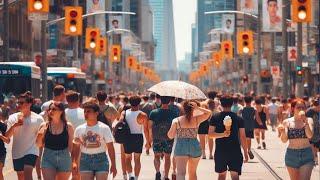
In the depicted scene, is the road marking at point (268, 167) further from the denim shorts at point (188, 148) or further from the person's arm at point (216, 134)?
the person's arm at point (216, 134)

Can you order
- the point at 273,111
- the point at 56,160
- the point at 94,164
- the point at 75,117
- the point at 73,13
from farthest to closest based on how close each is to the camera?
the point at 273,111 → the point at 73,13 → the point at 75,117 → the point at 56,160 → the point at 94,164

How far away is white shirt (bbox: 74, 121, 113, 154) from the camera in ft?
38.4

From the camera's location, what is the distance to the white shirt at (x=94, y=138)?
1170 cm

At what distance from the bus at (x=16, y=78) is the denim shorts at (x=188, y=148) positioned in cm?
2297

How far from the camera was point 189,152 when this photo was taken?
14.3 m

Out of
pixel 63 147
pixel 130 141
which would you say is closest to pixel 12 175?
pixel 130 141

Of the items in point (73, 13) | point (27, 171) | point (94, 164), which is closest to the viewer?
point (94, 164)

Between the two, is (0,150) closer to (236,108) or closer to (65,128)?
(65,128)

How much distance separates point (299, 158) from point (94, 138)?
3.33 m

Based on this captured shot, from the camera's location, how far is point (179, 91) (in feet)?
53.5

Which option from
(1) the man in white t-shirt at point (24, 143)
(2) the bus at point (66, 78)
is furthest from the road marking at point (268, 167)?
(2) the bus at point (66, 78)

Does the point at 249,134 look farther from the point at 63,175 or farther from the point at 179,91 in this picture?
the point at 63,175

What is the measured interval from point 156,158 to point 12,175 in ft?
12.7

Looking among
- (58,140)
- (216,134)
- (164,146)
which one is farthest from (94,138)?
(164,146)
